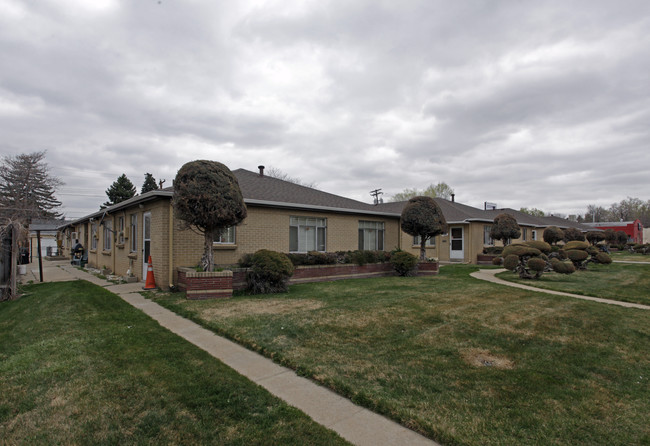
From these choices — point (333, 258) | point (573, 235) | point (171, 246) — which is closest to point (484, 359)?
point (171, 246)

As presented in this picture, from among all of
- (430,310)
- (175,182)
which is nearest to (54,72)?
(175,182)

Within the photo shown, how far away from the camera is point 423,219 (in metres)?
15.2

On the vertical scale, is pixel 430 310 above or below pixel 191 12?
below

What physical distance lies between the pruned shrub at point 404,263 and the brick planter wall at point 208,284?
7.87 metres

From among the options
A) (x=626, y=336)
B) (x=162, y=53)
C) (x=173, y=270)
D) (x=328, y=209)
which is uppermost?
(x=162, y=53)

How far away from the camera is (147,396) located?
11.3 ft

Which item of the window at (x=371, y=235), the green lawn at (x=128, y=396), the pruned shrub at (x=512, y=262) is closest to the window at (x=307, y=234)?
the window at (x=371, y=235)

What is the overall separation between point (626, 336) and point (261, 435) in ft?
20.4

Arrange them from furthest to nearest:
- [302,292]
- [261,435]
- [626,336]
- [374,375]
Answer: [302,292] → [626,336] → [374,375] → [261,435]

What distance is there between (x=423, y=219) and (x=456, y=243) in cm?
883

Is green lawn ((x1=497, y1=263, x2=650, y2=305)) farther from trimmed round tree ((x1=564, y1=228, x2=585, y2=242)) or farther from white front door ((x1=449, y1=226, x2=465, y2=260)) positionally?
trimmed round tree ((x1=564, y1=228, x2=585, y2=242))

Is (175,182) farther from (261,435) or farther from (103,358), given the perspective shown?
(261,435)

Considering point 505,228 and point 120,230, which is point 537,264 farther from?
point 120,230

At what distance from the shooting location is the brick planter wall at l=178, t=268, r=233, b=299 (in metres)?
8.62
